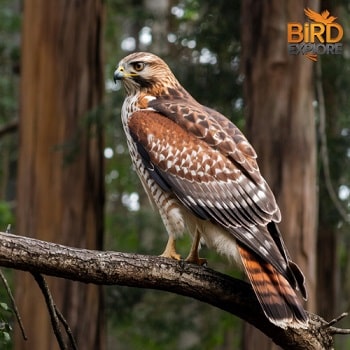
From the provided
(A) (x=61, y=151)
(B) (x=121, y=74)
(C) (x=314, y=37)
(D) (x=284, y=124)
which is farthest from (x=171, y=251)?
(A) (x=61, y=151)

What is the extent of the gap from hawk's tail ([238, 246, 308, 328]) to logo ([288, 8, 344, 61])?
2.87 metres

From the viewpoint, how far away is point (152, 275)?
371 cm

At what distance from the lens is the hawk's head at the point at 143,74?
198 inches

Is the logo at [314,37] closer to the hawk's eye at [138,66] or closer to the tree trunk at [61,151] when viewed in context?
the hawk's eye at [138,66]

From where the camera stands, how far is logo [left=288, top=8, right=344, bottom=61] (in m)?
6.61

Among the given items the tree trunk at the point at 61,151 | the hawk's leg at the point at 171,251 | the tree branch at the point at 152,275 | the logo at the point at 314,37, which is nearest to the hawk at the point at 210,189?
the hawk's leg at the point at 171,251

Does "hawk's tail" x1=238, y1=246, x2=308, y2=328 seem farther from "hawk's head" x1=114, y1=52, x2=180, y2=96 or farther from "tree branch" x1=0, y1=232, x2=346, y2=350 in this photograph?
"hawk's head" x1=114, y1=52, x2=180, y2=96

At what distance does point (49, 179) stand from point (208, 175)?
417 cm

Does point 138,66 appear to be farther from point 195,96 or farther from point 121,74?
point 195,96

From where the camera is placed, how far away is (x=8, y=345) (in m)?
3.70

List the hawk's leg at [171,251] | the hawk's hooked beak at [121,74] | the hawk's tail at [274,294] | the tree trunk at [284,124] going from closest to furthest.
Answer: the hawk's tail at [274,294] → the hawk's leg at [171,251] → the hawk's hooked beak at [121,74] → the tree trunk at [284,124]

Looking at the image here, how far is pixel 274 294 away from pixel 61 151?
4873mm

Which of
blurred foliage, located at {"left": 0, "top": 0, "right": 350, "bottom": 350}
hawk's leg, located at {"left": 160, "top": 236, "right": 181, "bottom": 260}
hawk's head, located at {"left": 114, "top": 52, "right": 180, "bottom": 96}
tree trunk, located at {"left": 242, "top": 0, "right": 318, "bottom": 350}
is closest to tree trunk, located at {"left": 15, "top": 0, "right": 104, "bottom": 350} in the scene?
blurred foliage, located at {"left": 0, "top": 0, "right": 350, "bottom": 350}

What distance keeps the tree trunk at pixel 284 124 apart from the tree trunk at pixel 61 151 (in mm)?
1943
